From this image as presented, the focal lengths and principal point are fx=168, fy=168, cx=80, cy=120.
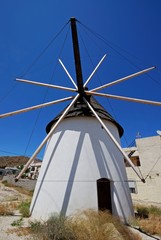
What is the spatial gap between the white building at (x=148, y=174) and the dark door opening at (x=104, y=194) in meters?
7.72

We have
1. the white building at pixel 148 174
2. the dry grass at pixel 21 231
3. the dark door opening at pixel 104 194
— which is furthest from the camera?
the white building at pixel 148 174

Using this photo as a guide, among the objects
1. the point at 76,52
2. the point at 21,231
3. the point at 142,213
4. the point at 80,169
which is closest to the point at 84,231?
the point at 21,231

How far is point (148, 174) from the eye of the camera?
16.2 metres

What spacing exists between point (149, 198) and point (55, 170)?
1125cm

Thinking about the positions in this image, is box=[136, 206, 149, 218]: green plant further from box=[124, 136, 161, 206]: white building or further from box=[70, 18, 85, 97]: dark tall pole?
box=[70, 18, 85, 97]: dark tall pole

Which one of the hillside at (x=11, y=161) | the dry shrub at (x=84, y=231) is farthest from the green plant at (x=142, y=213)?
the hillside at (x=11, y=161)

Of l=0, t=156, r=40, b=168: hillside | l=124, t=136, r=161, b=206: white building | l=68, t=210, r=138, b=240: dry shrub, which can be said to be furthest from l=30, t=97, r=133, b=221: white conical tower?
l=0, t=156, r=40, b=168: hillside

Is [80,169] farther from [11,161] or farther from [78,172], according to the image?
[11,161]

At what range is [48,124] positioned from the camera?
10.6 metres

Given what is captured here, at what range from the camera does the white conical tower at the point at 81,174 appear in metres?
7.43

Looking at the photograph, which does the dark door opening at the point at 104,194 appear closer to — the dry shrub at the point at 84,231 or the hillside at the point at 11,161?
the dry shrub at the point at 84,231

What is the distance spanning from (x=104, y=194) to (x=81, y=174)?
1682 mm

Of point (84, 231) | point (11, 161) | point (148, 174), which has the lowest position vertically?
point (84, 231)

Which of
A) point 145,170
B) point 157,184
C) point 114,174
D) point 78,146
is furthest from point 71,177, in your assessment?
point 145,170
